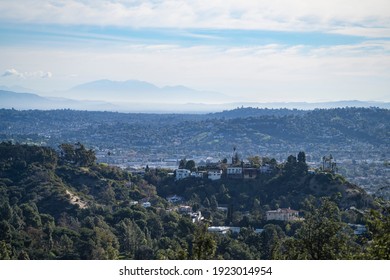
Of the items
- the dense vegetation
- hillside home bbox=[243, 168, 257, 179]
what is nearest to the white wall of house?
hillside home bbox=[243, 168, 257, 179]

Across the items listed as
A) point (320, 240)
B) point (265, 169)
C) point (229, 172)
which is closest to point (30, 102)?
point (229, 172)

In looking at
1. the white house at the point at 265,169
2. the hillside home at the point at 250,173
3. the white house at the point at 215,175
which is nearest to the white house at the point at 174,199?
the white house at the point at 215,175

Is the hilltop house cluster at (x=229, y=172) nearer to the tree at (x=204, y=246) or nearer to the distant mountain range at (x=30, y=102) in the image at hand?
the distant mountain range at (x=30, y=102)

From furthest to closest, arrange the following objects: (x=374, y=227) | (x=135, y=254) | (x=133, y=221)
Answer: (x=133, y=221)
(x=135, y=254)
(x=374, y=227)

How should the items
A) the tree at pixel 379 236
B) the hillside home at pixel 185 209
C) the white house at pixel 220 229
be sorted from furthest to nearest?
1. the hillside home at pixel 185 209
2. the white house at pixel 220 229
3. the tree at pixel 379 236

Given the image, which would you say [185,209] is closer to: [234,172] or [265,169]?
[234,172]

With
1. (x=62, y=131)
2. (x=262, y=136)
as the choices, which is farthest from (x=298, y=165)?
(x=62, y=131)

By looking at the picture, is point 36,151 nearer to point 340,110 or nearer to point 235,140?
point 235,140

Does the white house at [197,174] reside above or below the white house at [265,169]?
below
